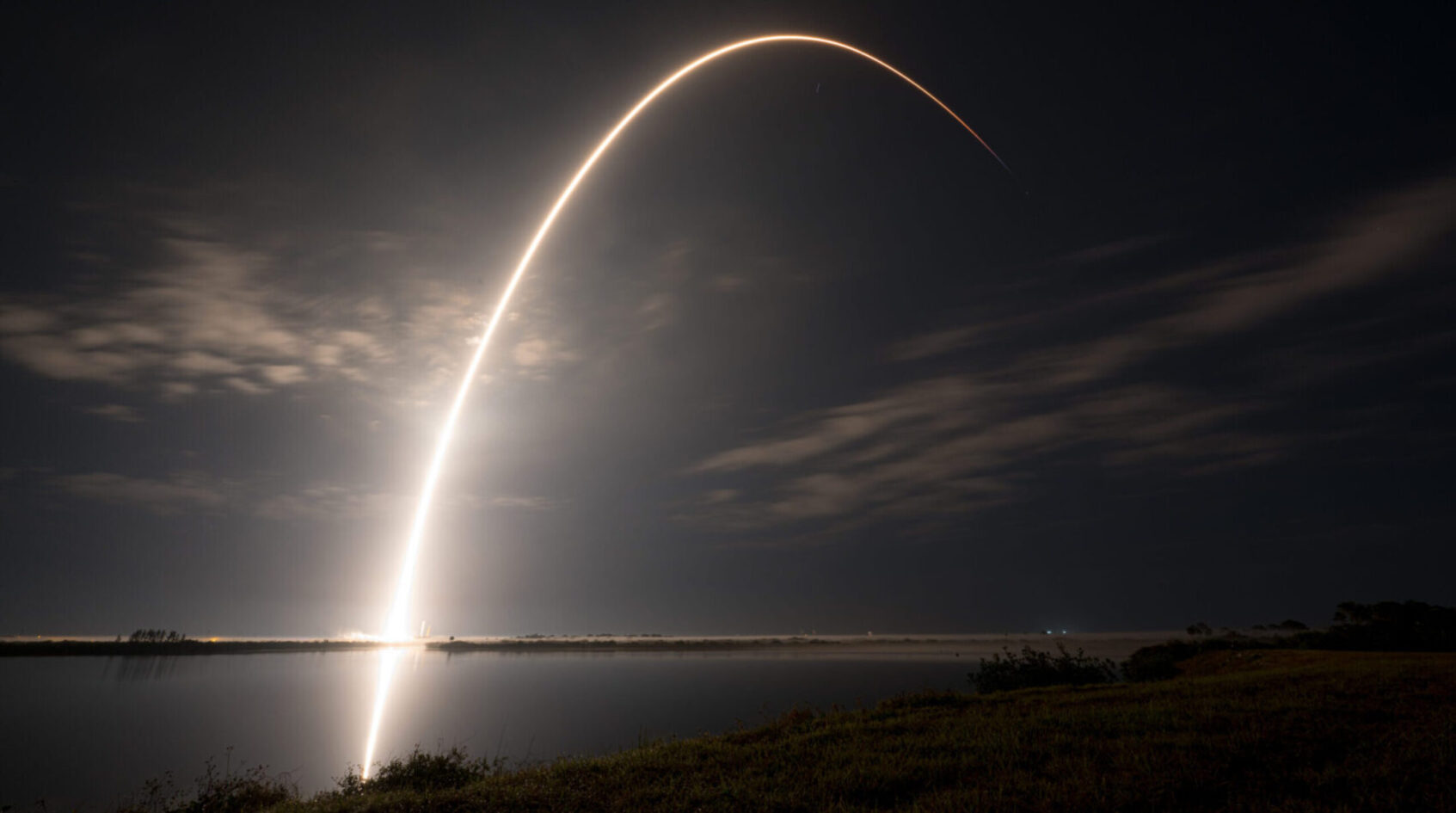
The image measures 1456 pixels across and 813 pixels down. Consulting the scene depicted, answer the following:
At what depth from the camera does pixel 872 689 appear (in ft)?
184

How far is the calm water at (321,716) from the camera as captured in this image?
30.8 m

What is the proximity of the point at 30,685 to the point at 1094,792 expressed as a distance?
105 meters

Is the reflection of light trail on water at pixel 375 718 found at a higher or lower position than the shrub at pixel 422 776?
lower

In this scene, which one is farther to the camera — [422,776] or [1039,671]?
[1039,671]

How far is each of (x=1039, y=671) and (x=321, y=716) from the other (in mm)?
53153

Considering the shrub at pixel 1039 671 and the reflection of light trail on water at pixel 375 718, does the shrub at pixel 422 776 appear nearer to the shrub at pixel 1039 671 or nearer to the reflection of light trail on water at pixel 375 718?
the reflection of light trail on water at pixel 375 718

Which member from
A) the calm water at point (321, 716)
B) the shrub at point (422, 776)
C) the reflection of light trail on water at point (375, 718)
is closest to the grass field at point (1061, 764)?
the shrub at point (422, 776)

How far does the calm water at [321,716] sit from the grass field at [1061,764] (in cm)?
749

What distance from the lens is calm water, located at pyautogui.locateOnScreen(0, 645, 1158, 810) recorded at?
30766 mm

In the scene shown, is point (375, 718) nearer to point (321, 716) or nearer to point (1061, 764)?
point (321, 716)

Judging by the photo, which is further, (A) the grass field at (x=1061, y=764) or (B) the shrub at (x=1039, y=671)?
(B) the shrub at (x=1039, y=671)

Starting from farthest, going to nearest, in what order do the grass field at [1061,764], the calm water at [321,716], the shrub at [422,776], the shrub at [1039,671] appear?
the shrub at [1039,671] → the calm water at [321,716] → the shrub at [422,776] → the grass field at [1061,764]

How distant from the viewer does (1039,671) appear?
109 ft

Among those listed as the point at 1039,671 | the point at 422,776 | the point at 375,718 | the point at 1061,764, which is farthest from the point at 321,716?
the point at 1061,764
